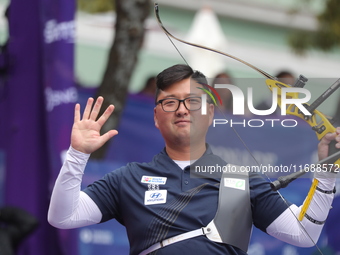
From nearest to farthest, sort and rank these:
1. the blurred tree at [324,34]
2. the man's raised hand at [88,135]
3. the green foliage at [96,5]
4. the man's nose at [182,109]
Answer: the man's raised hand at [88,135] < the man's nose at [182,109] < the blurred tree at [324,34] < the green foliage at [96,5]

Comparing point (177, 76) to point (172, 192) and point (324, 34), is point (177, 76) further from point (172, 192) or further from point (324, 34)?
point (324, 34)

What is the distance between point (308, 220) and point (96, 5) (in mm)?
10482

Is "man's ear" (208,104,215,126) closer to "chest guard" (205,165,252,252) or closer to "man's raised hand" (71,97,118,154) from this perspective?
"chest guard" (205,165,252,252)

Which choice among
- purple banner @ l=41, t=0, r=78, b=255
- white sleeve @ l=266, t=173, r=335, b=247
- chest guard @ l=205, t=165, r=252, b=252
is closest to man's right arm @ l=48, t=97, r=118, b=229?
chest guard @ l=205, t=165, r=252, b=252

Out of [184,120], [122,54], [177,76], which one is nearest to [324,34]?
[122,54]

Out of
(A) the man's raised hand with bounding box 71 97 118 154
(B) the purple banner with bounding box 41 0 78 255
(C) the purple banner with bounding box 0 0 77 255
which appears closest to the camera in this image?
(A) the man's raised hand with bounding box 71 97 118 154

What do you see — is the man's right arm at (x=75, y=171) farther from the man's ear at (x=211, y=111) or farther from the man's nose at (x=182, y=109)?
the man's ear at (x=211, y=111)

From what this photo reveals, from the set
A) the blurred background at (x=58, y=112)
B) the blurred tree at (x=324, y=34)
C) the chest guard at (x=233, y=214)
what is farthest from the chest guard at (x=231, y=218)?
the blurred tree at (x=324, y=34)

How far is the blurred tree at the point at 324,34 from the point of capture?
31.1 ft

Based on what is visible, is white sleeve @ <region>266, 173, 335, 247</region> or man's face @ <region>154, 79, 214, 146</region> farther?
man's face @ <region>154, 79, 214, 146</region>

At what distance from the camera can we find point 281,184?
11.0ft

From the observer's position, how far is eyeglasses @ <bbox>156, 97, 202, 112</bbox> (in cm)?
355

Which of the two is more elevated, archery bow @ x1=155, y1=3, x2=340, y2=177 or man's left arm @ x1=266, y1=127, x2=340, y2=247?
archery bow @ x1=155, y1=3, x2=340, y2=177

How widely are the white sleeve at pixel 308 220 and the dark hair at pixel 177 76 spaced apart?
0.72 meters
